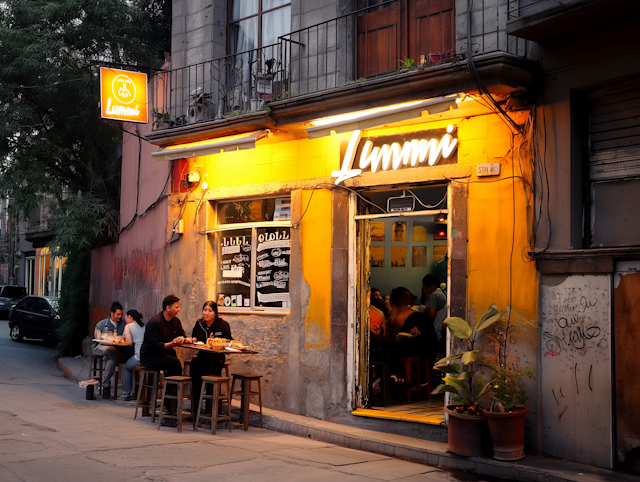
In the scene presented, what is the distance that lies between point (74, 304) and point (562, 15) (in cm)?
1501

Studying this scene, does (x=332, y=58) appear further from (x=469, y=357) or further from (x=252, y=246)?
(x=469, y=357)

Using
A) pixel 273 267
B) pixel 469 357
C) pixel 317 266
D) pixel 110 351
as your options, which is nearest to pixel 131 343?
pixel 110 351

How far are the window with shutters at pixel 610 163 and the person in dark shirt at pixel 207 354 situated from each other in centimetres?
514

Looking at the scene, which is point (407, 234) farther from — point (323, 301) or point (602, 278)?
point (602, 278)

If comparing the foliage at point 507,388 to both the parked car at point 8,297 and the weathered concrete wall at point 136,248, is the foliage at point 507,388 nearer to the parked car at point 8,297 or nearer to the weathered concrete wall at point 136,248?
the weathered concrete wall at point 136,248

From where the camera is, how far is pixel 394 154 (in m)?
10.0

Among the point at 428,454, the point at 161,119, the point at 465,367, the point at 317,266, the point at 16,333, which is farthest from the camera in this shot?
the point at 16,333

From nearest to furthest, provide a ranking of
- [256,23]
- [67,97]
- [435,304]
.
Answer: [435,304] < [256,23] < [67,97]

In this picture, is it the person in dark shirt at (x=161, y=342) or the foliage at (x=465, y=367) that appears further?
the person in dark shirt at (x=161, y=342)

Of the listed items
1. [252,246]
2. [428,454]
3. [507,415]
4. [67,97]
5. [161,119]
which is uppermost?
[67,97]

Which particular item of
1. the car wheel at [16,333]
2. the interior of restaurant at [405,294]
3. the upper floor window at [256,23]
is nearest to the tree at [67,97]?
the upper floor window at [256,23]

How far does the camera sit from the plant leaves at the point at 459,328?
8536mm

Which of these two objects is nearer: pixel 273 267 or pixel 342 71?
pixel 342 71

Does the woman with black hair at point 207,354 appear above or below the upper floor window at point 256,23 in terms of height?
below
